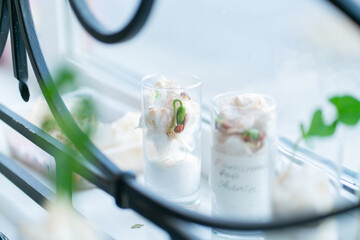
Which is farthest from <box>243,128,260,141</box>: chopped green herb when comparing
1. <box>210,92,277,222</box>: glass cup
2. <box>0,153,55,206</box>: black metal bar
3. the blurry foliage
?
<box>0,153,55,206</box>: black metal bar

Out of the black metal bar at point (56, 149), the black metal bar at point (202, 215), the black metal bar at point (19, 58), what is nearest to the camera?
the black metal bar at point (202, 215)

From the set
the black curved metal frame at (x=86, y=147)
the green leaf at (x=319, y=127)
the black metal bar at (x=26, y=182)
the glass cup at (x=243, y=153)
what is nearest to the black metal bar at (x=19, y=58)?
the black curved metal frame at (x=86, y=147)

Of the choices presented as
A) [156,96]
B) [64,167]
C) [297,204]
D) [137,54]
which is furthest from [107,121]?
[297,204]

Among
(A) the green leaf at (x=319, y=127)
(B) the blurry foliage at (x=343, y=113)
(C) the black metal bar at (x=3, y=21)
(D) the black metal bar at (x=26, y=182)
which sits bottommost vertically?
(D) the black metal bar at (x=26, y=182)

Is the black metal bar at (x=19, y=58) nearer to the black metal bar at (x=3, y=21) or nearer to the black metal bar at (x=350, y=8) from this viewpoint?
the black metal bar at (x=3, y=21)

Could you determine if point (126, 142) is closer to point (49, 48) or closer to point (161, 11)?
point (161, 11)

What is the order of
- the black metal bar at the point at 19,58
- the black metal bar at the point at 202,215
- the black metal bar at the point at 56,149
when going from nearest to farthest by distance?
the black metal bar at the point at 202,215, the black metal bar at the point at 56,149, the black metal bar at the point at 19,58

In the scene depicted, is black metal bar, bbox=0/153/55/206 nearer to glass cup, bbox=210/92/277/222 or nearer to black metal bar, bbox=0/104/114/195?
black metal bar, bbox=0/104/114/195

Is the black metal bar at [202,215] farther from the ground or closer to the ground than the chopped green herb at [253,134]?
closer to the ground

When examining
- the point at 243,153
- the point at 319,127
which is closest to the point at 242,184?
the point at 243,153
